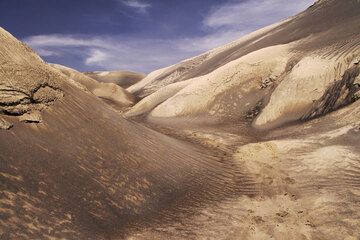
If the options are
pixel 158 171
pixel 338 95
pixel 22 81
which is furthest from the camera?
pixel 338 95

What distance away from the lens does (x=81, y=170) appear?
6930 millimetres

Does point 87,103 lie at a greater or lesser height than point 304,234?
greater

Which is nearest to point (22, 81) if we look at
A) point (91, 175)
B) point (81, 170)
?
point (81, 170)

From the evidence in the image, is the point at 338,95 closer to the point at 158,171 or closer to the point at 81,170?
the point at 158,171

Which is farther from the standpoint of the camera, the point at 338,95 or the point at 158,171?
the point at 338,95

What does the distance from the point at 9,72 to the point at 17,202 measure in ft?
9.78

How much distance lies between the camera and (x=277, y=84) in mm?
17562

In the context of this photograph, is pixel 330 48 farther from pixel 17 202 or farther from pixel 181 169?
pixel 17 202

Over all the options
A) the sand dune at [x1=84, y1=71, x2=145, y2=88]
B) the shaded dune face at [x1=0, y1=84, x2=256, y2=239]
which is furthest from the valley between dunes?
the sand dune at [x1=84, y1=71, x2=145, y2=88]

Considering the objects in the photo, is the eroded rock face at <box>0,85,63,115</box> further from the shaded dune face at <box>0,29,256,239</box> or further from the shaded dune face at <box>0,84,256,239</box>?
the shaded dune face at <box>0,84,256,239</box>

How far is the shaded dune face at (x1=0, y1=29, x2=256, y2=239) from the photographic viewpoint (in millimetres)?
5594

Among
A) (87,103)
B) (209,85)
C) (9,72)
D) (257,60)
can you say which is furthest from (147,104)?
(9,72)

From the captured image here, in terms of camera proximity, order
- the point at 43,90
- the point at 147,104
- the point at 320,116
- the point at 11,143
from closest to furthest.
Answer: the point at 11,143
the point at 43,90
the point at 320,116
the point at 147,104

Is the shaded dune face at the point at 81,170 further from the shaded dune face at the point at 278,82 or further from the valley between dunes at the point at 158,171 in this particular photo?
the shaded dune face at the point at 278,82
